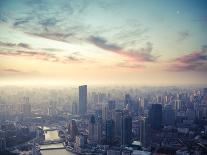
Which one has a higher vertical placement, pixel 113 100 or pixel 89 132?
pixel 113 100

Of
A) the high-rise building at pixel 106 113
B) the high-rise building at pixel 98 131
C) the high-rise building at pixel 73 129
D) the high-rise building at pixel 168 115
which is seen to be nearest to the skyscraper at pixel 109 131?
the high-rise building at pixel 98 131

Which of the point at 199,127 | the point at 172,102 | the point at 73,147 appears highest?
the point at 172,102

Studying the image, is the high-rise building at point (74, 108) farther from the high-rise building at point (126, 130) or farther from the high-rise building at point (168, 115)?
the high-rise building at point (168, 115)

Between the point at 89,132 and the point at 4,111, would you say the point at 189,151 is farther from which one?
the point at 4,111

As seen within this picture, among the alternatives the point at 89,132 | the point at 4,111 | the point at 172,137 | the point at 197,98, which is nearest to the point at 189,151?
the point at 172,137

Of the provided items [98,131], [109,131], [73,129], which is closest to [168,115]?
[109,131]

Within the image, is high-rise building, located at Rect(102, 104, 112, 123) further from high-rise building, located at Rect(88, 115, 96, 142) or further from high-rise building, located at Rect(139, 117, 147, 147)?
high-rise building, located at Rect(139, 117, 147, 147)
